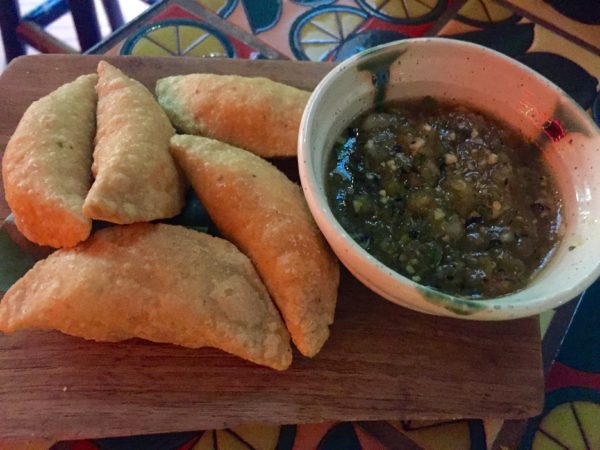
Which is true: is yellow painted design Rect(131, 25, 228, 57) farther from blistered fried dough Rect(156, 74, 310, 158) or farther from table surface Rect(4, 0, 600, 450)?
blistered fried dough Rect(156, 74, 310, 158)

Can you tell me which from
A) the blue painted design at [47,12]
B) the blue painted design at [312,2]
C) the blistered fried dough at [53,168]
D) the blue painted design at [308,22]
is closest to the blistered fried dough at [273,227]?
the blistered fried dough at [53,168]

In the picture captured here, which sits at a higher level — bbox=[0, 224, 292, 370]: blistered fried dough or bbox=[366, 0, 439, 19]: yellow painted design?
bbox=[366, 0, 439, 19]: yellow painted design

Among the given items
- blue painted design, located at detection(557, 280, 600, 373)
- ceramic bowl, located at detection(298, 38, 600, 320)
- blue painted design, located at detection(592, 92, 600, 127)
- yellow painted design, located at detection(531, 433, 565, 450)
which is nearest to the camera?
ceramic bowl, located at detection(298, 38, 600, 320)

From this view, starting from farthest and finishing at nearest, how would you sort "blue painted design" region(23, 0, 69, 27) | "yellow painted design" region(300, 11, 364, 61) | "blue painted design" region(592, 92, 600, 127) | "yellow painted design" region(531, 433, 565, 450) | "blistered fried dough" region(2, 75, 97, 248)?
"blue painted design" region(23, 0, 69, 27), "yellow painted design" region(300, 11, 364, 61), "blue painted design" region(592, 92, 600, 127), "yellow painted design" region(531, 433, 565, 450), "blistered fried dough" region(2, 75, 97, 248)

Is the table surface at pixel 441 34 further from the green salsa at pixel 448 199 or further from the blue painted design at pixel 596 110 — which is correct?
the green salsa at pixel 448 199

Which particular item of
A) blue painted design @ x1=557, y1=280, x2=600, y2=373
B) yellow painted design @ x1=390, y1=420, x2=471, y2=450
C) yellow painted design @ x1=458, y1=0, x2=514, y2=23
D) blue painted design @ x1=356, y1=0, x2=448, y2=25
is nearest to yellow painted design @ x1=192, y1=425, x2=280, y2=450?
yellow painted design @ x1=390, y1=420, x2=471, y2=450

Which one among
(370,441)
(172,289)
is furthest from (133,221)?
(370,441)

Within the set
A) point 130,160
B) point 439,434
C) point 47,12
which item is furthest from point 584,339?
point 47,12

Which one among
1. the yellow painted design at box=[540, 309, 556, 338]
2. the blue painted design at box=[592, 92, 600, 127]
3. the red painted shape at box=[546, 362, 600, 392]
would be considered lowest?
the red painted shape at box=[546, 362, 600, 392]

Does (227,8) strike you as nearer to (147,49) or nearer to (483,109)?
(147,49)
